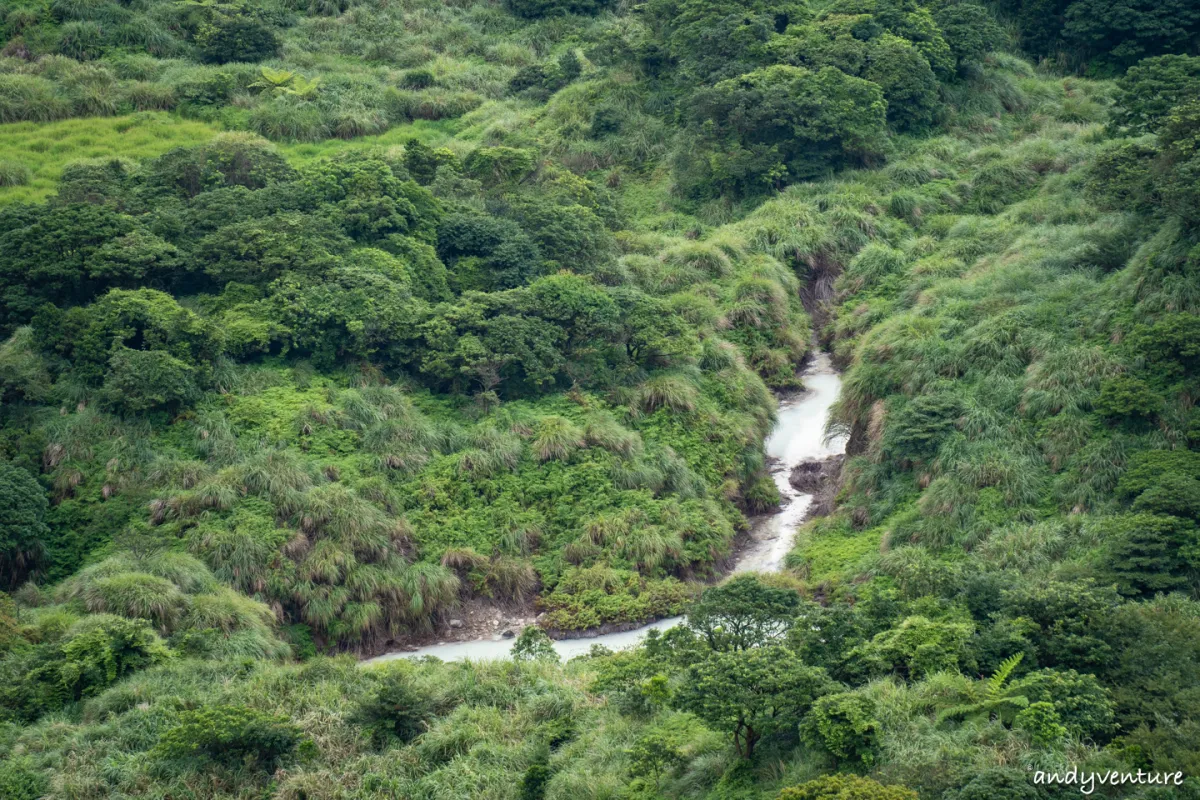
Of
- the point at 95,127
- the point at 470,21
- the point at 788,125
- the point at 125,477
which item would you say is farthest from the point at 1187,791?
the point at 470,21

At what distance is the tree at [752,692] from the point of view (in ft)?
59.3

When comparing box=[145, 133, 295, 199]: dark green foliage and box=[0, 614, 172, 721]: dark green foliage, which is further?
box=[145, 133, 295, 199]: dark green foliage

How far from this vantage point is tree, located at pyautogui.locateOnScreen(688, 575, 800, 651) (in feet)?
68.6

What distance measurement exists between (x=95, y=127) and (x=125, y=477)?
63.9ft

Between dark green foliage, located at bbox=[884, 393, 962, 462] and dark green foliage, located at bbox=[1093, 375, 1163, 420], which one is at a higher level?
dark green foliage, located at bbox=[1093, 375, 1163, 420]

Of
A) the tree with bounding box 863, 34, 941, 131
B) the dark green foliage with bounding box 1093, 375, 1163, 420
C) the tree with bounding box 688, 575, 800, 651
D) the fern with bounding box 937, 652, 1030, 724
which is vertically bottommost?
the tree with bounding box 688, 575, 800, 651

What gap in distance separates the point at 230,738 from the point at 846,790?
9.66 metres

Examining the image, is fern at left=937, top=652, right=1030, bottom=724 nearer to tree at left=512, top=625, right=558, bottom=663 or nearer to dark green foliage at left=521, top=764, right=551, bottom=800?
dark green foliage at left=521, top=764, right=551, bottom=800

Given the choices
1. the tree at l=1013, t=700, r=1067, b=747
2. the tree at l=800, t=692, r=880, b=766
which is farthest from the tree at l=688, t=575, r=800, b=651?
the tree at l=1013, t=700, r=1067, b=747

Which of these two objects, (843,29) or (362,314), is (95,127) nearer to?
(362,314)

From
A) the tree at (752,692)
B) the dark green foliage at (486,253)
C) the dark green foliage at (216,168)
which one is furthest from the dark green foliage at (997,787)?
the dark green foliage at (216,168)

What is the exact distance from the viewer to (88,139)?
1646 inches

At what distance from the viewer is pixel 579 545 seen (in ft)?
95.6

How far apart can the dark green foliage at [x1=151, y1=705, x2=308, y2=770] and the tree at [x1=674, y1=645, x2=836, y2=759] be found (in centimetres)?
642
